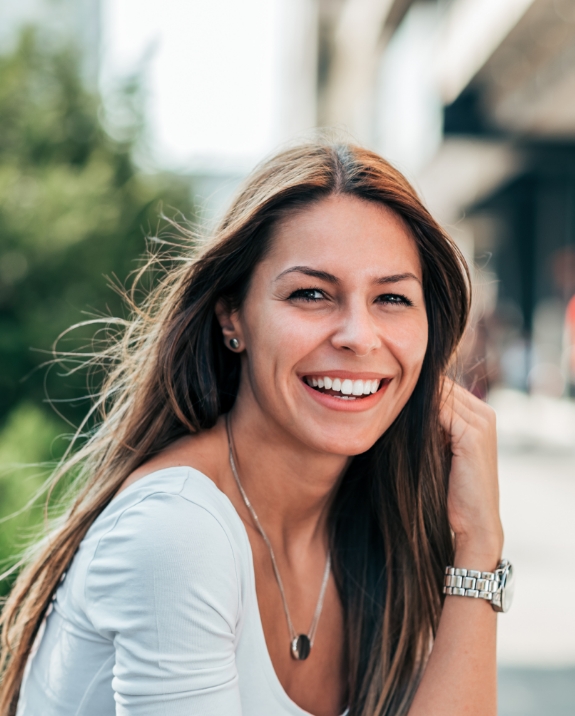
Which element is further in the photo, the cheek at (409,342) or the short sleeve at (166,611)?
the cheek at (409,342)

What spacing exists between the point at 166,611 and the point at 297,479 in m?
0.60

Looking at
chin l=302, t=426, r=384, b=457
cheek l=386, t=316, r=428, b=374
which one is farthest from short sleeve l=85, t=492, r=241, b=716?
cheek l=386, t=316, r=428, b=374

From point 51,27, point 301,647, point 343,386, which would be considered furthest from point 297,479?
point 51,27

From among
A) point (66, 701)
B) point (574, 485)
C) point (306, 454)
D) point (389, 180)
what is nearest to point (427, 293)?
point (389, 180)

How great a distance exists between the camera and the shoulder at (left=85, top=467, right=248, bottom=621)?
4.80 ft

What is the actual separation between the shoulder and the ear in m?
0.41

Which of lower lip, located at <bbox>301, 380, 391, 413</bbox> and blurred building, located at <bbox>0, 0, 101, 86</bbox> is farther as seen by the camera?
blurred building, located at <bbox>0, 0, 101, 86</bbox>

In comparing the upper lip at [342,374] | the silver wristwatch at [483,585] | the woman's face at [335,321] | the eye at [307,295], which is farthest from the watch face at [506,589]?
the eye at [307,295]

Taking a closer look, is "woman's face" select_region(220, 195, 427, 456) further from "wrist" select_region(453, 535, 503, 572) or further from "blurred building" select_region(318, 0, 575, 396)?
"blurred building" select_region(318, 0, 575, 396)

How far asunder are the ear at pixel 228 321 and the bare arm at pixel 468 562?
22.2 inches

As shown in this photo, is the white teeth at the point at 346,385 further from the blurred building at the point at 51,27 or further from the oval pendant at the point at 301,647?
the blurred building at the point at 51,27

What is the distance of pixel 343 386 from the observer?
181cm

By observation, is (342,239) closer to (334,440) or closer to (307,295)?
(307,295)

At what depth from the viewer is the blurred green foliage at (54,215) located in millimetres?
4309
